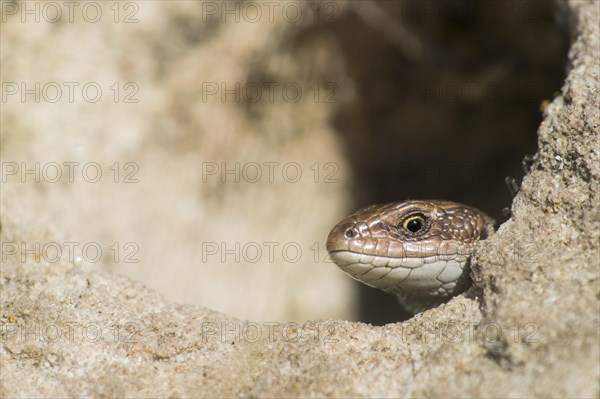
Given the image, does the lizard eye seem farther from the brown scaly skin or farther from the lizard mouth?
the lizard mouth

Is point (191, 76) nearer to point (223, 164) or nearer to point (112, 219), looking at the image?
point (223, 164)

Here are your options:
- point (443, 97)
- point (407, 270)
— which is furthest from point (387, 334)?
point (443, 97)

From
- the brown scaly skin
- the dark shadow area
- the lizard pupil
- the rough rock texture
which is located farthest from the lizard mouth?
the dark shadow area

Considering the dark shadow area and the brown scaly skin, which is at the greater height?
the dark shadow area

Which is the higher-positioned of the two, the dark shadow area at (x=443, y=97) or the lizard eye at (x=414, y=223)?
the dark shadow area at (x=443, y=97)

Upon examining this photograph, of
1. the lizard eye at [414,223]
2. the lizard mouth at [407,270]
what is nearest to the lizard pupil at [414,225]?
the lizard eye at [414,223]

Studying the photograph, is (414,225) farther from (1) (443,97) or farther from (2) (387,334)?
(1) (443,97)

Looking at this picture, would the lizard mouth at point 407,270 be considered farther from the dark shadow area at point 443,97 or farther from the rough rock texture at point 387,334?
the dark shadow area at point 443,97
